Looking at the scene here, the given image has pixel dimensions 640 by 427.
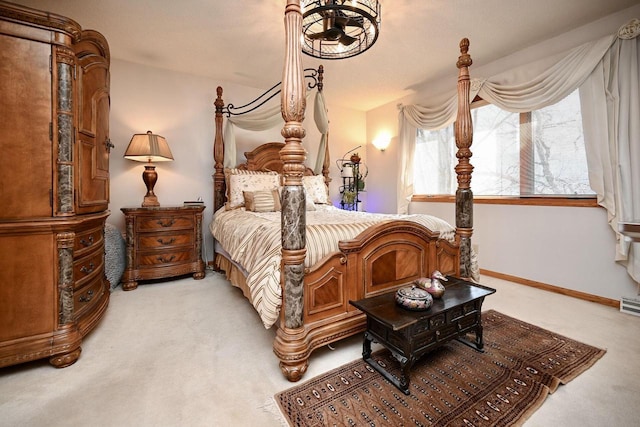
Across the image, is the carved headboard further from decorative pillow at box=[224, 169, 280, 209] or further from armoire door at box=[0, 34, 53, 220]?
armoire door at box=[0, 34, 53, 220]

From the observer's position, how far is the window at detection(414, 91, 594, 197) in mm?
2928

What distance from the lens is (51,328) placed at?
1697 millimetres

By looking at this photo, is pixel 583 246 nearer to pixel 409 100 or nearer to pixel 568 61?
pixel 568 61

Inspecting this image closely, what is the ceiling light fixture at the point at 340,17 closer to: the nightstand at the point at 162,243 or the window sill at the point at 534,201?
the nightstand at the point at 162,243

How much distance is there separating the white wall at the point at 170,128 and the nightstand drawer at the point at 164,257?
61 cm

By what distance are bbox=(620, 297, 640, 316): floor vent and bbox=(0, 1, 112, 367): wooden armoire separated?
4.33 meters

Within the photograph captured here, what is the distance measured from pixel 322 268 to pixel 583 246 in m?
2.89

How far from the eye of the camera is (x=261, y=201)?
3.20 meters

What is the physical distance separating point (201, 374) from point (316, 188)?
2.76 metres

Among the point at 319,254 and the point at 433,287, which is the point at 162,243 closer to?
the point at 319,254

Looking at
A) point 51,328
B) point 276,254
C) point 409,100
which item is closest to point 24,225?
point 51,328

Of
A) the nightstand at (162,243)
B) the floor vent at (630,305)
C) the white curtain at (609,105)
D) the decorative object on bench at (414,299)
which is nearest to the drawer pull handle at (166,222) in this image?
the nightstand at (162,243)

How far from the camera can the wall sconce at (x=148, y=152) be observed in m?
3.12

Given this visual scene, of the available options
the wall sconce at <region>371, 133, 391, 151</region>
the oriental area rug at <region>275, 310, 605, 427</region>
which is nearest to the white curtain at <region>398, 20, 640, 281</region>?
the oriental area rug at <region>275, 310, 605, 427</region>
